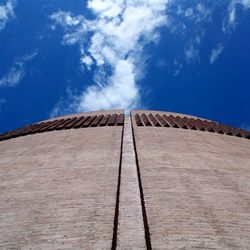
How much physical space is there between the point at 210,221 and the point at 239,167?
9.05ft

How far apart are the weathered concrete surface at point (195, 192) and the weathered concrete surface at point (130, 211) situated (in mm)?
100

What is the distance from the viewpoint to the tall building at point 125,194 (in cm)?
353

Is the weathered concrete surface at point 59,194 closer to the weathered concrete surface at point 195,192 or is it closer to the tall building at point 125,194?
the tall building at point 125,194

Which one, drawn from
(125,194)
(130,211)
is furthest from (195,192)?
(130,211)

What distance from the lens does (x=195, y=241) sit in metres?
3.42

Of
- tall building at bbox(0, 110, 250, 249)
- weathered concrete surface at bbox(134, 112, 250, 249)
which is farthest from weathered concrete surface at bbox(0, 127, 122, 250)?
weathered concrete surface at bbox(134, 112, 250, 249)

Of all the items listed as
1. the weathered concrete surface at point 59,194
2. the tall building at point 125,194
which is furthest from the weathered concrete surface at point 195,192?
the weathered concrete surface at point 59,194

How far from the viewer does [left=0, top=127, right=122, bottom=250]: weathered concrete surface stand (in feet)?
11.7

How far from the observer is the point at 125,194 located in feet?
15.6

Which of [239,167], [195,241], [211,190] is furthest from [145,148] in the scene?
[195,241]

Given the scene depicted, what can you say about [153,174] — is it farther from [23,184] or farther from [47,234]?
[47,234]

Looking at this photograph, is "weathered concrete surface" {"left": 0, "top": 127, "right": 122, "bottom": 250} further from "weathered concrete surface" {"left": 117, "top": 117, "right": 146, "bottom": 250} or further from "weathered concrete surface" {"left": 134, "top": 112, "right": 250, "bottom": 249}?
A: "weathered concrete surface" {"left": 134, "top": 112, "right": 250, "bottom": 249}

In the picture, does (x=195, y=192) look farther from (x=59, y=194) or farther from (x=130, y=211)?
(x=59, y=194)

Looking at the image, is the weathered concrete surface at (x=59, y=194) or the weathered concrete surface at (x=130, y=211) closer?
the weathered concrete surface at (x=130, y=211)
